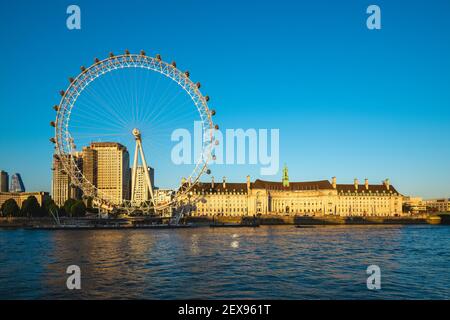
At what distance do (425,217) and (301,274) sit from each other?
10908cm

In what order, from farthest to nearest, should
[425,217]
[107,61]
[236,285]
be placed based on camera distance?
[425,217] < [107,61] < [236,285]

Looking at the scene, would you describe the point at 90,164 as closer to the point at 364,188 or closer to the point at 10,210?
the point at 10,210

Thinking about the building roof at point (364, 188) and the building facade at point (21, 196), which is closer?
the building roof at point (364, 188)

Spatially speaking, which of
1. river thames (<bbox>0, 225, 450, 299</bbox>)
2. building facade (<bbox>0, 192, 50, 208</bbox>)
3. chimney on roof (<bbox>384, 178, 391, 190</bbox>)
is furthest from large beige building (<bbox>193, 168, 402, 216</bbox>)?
river thames (<bbox>0, 225, 450, 299</bbox>)

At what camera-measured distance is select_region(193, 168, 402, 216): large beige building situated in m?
135

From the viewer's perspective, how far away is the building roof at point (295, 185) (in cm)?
14112

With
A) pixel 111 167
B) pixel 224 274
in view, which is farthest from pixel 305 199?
pixel 224 274

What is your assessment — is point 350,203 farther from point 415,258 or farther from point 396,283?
point 396,283

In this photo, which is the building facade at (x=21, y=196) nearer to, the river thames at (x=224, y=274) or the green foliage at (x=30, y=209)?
the green foliage at (x=30, y=209)

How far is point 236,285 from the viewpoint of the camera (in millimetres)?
21156

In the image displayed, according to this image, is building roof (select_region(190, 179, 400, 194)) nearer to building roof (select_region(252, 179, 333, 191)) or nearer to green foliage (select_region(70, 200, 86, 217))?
building roof (select_region(252, 179, 333, 191))

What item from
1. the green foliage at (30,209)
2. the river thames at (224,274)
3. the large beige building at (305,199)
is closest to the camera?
the river thames at (224,274)

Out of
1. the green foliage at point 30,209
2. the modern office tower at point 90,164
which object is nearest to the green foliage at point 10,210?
the green foliage at point 30,209
